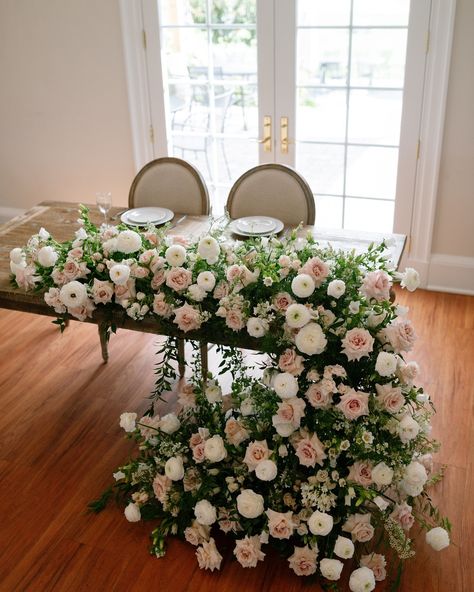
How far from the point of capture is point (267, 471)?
2.16 meters

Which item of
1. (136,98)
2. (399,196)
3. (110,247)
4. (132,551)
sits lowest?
(132,551)

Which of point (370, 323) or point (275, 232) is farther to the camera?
point (275, 232)

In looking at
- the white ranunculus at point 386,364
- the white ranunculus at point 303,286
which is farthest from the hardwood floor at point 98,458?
the white ranunculus at point 303,286

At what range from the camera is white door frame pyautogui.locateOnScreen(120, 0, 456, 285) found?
3.46 meters

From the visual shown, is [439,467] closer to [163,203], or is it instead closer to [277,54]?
[163,203]

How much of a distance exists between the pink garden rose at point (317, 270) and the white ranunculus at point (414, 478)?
0.65 meters

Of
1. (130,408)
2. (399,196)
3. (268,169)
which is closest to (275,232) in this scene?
(268,169)

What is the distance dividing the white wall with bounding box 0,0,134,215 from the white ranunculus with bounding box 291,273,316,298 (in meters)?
2.59

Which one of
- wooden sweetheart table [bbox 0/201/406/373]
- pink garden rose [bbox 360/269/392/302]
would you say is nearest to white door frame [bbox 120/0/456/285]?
wooden sweetheart table [bbox 0/201/406/373]

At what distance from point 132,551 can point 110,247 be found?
105 centimetres

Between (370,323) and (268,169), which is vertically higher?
(268,169)

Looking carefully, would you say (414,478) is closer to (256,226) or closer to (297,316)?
(297,316)

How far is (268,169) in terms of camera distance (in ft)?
10.4

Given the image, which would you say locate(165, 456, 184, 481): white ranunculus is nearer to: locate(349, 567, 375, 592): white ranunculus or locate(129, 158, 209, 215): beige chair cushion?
locate(349, 567, 375, 592): white ranunculus
